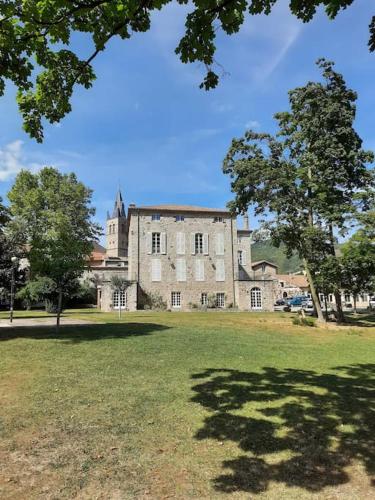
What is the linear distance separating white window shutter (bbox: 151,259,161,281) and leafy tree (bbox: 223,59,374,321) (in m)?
16.6

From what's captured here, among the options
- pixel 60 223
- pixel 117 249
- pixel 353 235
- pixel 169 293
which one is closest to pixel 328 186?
pixel 353 235

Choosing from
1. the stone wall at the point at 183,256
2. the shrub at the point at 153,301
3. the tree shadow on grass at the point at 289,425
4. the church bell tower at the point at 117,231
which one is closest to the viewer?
the tree shadow on grass at the point at 289,425

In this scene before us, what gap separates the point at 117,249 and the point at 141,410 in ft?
255

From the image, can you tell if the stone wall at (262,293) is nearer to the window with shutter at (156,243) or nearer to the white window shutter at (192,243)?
the white window shutter at (192,243)

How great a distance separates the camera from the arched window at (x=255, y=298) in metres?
40.6

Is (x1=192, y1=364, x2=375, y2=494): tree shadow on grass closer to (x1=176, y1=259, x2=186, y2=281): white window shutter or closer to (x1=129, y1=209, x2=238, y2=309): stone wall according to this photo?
(x1=129, y1=209, x2=238, y2=309): stone wall

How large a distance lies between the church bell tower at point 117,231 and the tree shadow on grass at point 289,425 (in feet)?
250

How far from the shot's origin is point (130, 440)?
15.2ft

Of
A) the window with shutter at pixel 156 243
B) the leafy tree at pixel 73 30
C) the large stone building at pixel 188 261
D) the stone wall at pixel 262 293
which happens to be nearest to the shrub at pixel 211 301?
the large stone building at pixel 188 261

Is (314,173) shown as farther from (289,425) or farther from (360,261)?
(289,425)

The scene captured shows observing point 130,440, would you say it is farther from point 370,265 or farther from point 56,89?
point 370,265

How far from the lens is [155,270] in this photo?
39.8 metres

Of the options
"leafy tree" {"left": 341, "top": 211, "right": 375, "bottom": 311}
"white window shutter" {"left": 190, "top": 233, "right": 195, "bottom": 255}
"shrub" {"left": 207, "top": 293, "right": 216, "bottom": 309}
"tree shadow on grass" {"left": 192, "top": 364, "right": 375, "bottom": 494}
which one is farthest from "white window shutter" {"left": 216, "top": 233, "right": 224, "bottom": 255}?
"tree shadow on grass" {"left": 192, "top": 364, "right": 375, "bottom": 494}

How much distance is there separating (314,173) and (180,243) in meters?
18.5
